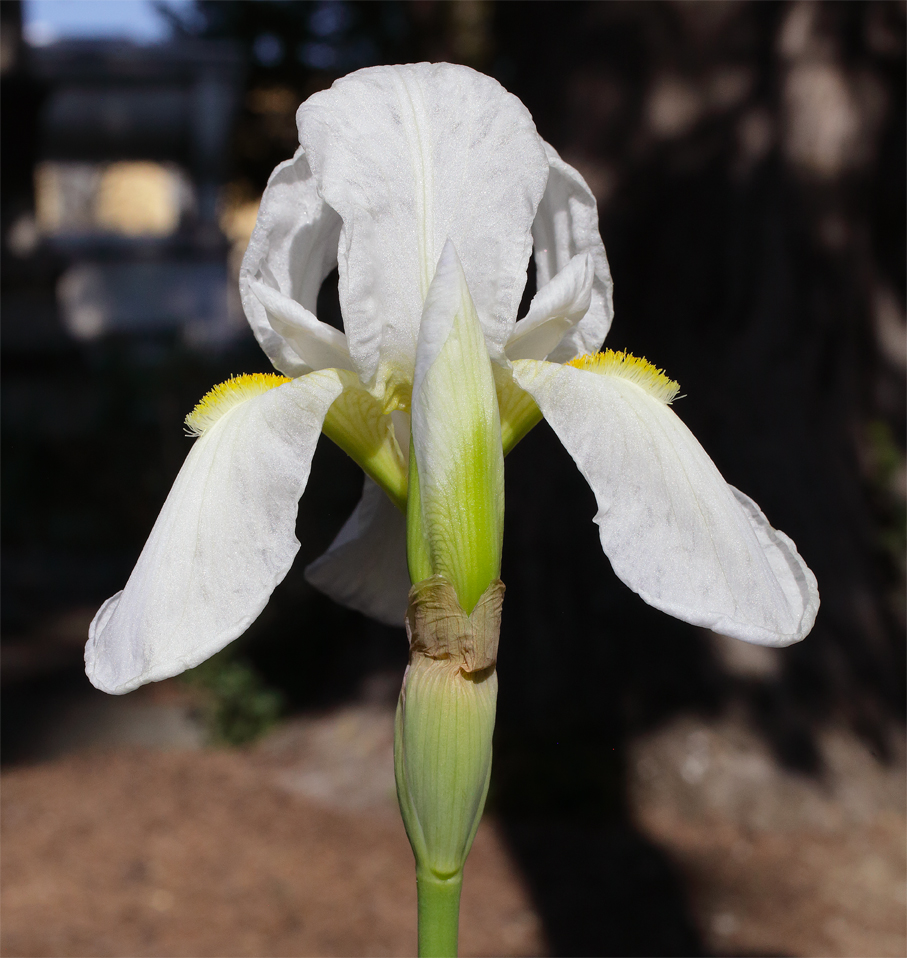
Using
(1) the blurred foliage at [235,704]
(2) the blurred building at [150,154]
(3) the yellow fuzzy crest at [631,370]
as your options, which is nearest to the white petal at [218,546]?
(3) the yellow fuzzy crest at [631,370]

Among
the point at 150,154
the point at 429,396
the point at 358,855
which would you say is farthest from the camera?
the point at 150,154

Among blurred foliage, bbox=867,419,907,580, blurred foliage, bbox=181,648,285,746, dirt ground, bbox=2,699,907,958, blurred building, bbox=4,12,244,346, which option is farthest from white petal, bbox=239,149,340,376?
blurred building, bbox=4,12,244,346

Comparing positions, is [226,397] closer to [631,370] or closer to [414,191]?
[414,191]

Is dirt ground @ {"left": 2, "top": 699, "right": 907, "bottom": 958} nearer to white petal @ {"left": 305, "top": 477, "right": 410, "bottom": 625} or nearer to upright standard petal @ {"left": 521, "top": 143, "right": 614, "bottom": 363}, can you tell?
white petal @ {"left": 305, "top": 477, "right": 410, "bottom": 625}

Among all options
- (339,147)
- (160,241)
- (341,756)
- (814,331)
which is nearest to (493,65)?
(814,331)

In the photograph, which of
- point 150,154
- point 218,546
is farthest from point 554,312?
point 150,154

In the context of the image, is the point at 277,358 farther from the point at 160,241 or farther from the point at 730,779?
the point at 160,241

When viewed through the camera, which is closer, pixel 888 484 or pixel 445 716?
pixel 445 716
